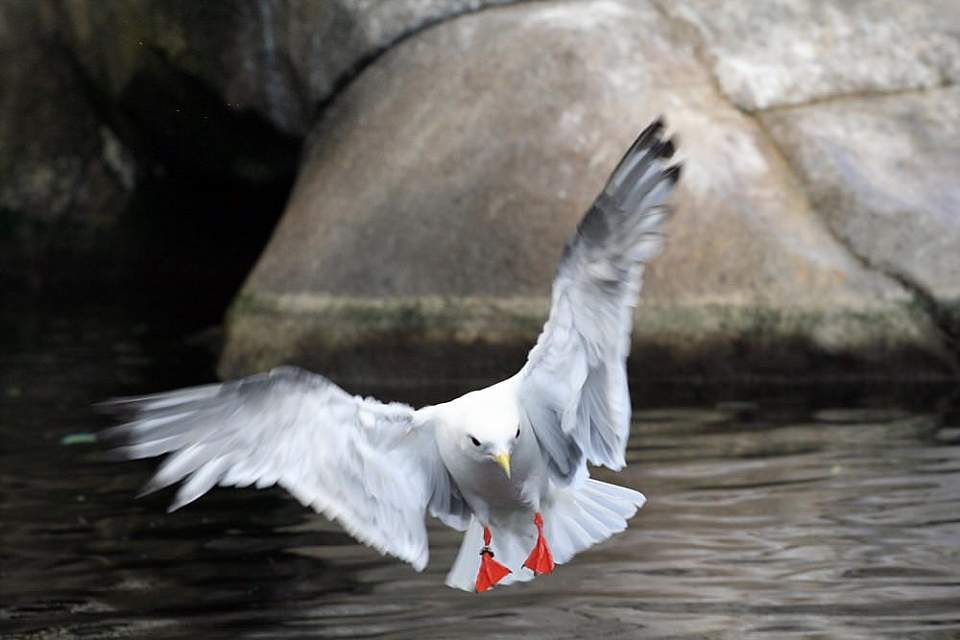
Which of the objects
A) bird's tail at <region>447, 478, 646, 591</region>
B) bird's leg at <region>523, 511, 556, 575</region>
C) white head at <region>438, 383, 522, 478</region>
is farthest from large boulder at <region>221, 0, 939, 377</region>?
white head at <region>438, 383, 522, 478</region>

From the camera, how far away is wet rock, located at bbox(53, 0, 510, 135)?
985 centimetres

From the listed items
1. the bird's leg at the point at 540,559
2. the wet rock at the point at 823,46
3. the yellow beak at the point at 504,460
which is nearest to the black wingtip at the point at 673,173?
the yellow beak at the point at 504,460

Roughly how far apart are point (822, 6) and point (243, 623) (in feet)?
18.4

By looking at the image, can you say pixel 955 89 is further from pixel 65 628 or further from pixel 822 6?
pixel 65 628

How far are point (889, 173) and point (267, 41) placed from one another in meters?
3.99

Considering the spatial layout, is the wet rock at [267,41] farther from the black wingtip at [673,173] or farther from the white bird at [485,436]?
the black wingtip at [673,173]

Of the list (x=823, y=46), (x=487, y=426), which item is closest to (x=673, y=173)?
(x=487, y=426)

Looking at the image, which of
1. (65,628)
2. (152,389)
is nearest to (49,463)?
(152,389)

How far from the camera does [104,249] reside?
13820mm

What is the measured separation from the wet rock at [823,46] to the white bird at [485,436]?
451 cm

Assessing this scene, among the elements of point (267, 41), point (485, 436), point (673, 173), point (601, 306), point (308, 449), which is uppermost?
point (673, 173)

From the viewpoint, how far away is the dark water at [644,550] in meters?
4.87

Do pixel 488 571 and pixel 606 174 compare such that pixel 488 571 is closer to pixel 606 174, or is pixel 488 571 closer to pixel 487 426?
pixel 487 426

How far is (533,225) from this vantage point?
8.67 metres
